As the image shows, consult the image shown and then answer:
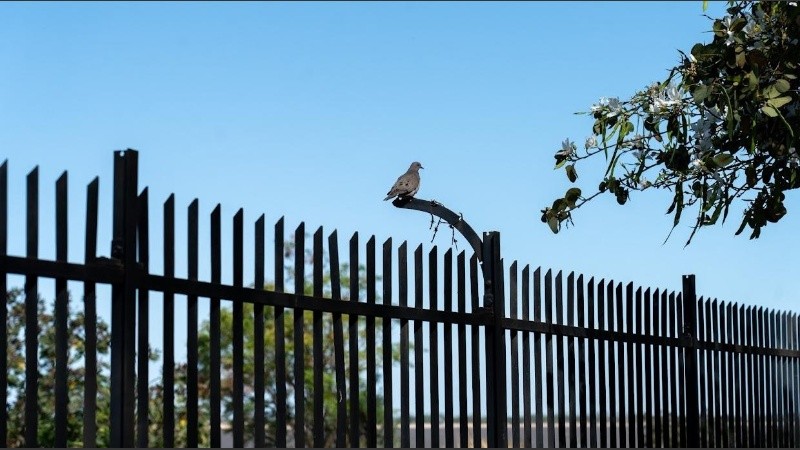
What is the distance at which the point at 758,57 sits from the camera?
6.08 meters

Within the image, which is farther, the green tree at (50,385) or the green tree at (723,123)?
the green tree at (50,385)

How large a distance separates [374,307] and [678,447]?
3681mm

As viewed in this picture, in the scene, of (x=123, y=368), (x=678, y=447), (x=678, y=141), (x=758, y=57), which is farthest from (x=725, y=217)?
(x=123, y=368)

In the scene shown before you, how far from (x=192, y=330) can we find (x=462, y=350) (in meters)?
1.98

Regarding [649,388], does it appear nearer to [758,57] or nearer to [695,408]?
[695,408]

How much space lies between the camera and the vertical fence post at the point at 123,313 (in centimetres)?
447

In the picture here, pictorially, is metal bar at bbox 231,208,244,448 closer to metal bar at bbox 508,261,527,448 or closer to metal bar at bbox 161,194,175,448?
metal bar at bbox 161,194,175,448

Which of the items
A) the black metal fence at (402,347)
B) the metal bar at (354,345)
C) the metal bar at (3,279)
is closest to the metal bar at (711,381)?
the black metal fence at (402,347)

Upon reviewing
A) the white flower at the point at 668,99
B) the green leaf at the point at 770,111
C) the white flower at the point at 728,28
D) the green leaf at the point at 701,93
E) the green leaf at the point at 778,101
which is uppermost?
the white flower at the point at 728,28

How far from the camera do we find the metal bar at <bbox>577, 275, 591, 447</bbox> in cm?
752

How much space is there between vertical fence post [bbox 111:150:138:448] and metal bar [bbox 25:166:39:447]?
27 centimetres

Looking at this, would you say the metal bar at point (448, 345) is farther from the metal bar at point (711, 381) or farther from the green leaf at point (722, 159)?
the metal bar at point (711, 381)

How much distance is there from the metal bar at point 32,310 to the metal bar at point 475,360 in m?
2.63

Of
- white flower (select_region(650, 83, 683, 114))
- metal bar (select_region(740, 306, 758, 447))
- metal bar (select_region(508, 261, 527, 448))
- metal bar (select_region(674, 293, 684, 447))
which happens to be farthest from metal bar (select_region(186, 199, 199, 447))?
metal bar (select_region(740, 306, 758, 447))
